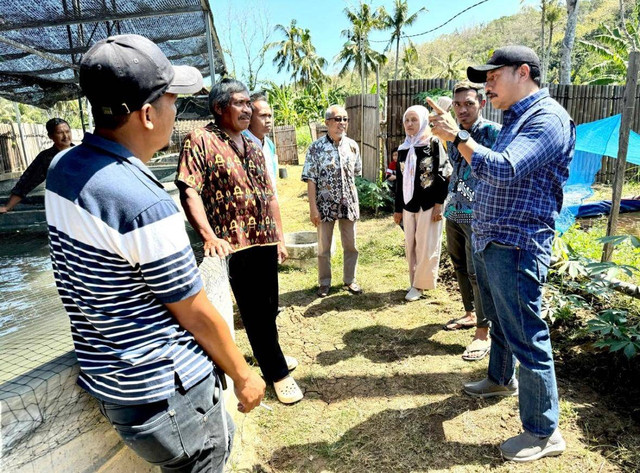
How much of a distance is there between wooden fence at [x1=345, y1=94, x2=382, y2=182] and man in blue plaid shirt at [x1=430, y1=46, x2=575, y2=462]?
260 inches

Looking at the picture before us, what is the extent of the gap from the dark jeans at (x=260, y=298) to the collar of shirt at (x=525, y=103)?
5.08 ft

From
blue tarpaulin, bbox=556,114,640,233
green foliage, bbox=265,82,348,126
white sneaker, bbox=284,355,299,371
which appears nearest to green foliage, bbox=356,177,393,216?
blue tarpaulin, bbox=556,114,640,233

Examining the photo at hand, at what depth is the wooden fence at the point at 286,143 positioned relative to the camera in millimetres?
15719

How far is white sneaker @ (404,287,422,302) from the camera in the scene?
430 centimetres

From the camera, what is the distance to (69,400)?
1.29 m

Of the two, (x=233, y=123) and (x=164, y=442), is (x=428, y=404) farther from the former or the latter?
(x=233, y=123)

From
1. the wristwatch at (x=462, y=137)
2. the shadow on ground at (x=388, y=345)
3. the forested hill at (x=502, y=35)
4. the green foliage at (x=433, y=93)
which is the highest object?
the forested hill at (x=502, y=35)

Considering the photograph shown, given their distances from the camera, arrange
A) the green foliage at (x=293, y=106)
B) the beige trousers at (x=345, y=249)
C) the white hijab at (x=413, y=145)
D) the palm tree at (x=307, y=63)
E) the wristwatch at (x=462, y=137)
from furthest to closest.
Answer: the palm tree at (x=307, y=63)
the green foliage at (x=293, y=106)
the beige trousers at (x=345, y=249)
the white hijab at (x=413, y=145)
the wristwatch at (x=462, y=137)

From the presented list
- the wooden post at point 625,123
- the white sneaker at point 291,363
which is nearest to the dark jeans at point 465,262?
the wooden post at point 625,123

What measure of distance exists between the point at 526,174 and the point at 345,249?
2909 mm

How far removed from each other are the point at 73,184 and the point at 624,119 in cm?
397

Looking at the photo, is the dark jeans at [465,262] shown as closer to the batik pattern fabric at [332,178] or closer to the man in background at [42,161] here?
the batik pattern fabric at [332,178]

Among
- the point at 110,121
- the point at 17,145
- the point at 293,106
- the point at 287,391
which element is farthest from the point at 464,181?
the point at 293,106

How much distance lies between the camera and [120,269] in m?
1.02
